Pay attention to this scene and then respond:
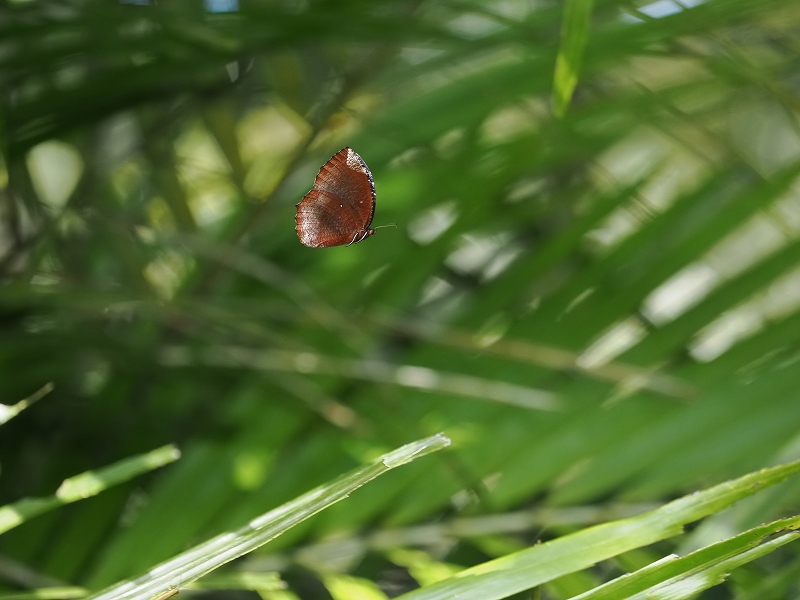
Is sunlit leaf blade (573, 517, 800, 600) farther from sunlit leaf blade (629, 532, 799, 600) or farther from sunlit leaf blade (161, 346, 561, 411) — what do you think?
sunlit leaf blade (161, 346, 561, 411)

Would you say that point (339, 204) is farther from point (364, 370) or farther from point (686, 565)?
point (364, 370)

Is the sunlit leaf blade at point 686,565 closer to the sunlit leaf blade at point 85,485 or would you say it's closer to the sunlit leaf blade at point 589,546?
the sunlit leaf blade at point 589,546

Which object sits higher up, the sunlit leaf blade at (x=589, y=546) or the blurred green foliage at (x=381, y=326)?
the blurred green foliage at (x=381, y=326)

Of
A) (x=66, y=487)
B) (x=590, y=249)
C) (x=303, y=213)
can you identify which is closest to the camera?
(x=303, y=213)

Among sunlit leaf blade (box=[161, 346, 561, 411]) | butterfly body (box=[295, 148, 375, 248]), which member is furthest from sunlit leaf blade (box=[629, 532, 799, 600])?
sunlit leaf blade (box=[161, 346, 561, 411])

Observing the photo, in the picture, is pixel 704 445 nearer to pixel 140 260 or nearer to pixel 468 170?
pixel 468 170

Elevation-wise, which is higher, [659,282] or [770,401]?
[659,282]

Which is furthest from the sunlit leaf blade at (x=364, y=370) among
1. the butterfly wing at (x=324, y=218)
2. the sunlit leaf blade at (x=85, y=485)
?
the butterfly wing at (x=324, y=218)

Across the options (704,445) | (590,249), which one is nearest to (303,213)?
(704,445)
